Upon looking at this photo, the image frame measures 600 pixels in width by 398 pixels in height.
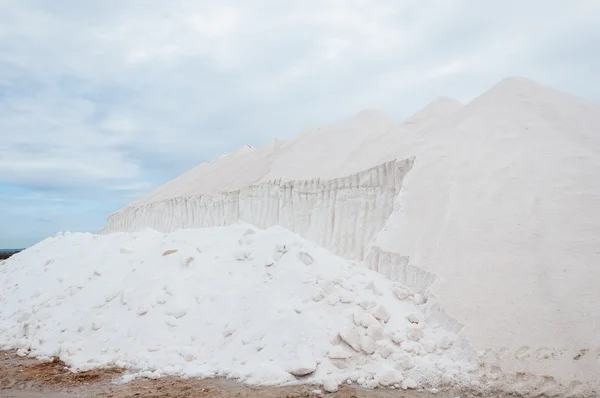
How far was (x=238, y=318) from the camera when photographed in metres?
6.45

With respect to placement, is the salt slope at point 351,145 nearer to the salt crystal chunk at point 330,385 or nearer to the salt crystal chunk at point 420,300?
the salt crystal chunk at point 420,300

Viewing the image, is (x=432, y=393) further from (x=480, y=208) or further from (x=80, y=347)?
(x=80, y=347)

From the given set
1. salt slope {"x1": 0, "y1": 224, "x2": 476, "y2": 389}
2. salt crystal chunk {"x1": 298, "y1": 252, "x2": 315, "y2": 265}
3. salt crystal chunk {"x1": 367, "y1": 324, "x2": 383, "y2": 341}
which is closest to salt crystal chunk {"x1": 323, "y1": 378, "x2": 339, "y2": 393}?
salt slope {"x1": 0, "y1": 224, "x2": 476, "y2": 389}

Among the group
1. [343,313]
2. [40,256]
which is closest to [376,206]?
[343,313]

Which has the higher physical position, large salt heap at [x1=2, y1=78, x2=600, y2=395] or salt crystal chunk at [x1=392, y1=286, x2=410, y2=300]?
large salt heap at [x1=2, y1=78, x2=600, y2=395]

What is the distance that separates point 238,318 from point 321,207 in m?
6.51

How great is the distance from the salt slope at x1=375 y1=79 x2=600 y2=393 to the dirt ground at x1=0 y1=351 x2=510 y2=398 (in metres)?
1.26

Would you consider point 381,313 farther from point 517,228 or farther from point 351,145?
point 351,145

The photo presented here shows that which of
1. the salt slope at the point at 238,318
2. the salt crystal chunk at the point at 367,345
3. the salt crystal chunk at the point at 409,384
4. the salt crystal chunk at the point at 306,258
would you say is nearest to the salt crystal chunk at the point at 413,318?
the salt slope at the point at 238,318

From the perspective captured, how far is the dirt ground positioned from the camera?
486 centimetres

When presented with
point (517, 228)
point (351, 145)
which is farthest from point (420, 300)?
point (351, 145)

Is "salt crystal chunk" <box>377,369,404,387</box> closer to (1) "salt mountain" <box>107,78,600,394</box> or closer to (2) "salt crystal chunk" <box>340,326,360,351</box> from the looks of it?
(2) "salt crystal chunk" <box>340,326,360,351</box>

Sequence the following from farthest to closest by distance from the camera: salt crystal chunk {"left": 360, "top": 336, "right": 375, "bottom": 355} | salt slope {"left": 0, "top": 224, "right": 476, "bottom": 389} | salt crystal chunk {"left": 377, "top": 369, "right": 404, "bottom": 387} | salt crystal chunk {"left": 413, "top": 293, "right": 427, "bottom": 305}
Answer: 1. salt crystal chunk {"left": 413, "top": 293, "right": 427, "bottom": 305}
2. salt crystal chunk {"left": 360, "top": 336, "right": 375, "bottom": 355}
3. salt slope {"left": 0, "top": 224, "right": 476, "bottom": 389}
4. salt crystal chunk {"left": 377, "top": 369, "right": 404, "bottom": 387}

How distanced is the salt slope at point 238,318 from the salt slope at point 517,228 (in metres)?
0.64
